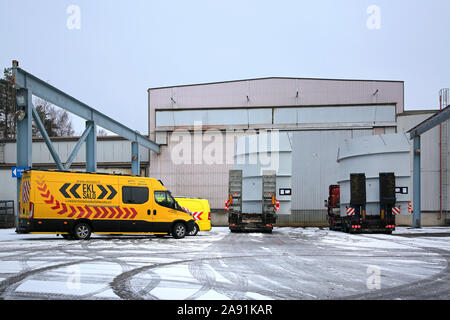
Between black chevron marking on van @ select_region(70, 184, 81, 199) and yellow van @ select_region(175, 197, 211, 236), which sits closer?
black chevron marking on van @ select_region(70, 184, 81, 199)

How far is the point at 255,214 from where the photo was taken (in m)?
22.4

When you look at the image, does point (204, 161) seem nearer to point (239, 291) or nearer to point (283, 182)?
point (283, 182)

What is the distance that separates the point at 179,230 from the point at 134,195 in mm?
2127

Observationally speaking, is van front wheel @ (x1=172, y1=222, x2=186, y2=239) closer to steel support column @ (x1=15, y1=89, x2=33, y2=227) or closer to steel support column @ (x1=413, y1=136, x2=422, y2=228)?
steel support column @ (x1=15, y1=89, x2=33, y2=227)

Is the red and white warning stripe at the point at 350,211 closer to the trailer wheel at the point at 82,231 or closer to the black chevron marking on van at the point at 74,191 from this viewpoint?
the trailer wheel at the point at 82,231

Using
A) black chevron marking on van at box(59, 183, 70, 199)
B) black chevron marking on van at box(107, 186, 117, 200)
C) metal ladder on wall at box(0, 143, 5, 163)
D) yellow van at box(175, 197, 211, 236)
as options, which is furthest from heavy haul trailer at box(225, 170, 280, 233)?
metal ladder on wall at box(0, 143, 5, 163)

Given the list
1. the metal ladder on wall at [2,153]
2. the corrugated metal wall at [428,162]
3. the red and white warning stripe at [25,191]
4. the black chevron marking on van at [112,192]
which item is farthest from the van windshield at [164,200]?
the metal ladder on wall at [2,153]

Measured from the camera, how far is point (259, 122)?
3478 cm

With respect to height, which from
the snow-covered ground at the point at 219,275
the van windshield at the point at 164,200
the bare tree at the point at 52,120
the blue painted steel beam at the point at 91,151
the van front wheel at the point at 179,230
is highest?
the bare tree at the point at 52,120

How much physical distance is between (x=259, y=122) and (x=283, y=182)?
1317 cm

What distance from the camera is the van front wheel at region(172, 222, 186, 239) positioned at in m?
17.2

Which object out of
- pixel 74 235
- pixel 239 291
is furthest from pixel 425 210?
pixel 239 291

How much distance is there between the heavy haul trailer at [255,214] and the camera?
2202 centimetres

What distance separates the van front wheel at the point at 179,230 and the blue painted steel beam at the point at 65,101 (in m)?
7.86
